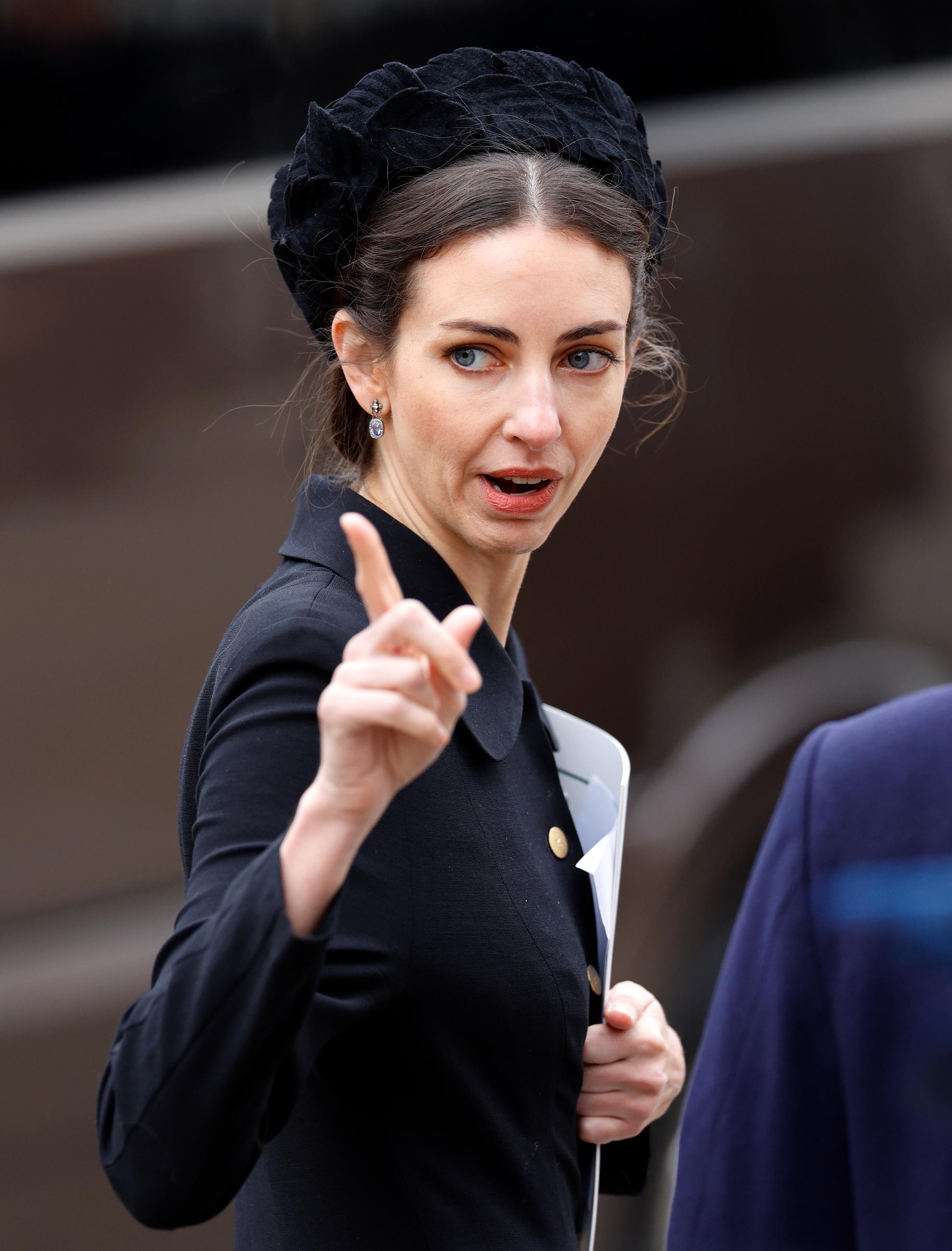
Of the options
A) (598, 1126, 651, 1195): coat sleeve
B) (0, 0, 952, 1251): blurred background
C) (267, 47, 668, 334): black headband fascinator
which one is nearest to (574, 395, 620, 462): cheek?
(267, 47, 668, 334): black headband fascinator

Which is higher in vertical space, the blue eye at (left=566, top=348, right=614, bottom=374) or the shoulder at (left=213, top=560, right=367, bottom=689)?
the blue eye at (left=566, top=348, right=614, bottom=374)

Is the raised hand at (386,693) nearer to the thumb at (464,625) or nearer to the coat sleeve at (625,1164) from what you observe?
the thumb at (464,625)

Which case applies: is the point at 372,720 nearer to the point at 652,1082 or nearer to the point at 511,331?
the point at 511,331

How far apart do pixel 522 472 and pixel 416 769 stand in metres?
0.51

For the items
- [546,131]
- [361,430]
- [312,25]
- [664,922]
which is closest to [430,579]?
[361,430]

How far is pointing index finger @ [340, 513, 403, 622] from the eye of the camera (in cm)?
96

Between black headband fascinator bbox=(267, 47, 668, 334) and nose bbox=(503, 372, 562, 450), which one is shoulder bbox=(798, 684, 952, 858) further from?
black headband fascinator bbox=(267, 47, 668, 334)

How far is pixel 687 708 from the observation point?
9.76 ft

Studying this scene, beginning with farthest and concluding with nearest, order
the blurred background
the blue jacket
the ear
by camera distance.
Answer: the blurred background → the ear → the blue jacket

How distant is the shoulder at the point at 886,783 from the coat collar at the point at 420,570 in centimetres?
49

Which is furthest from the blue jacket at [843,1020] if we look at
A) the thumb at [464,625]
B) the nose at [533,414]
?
the nose at [533,414]

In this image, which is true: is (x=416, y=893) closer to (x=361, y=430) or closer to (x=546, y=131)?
(x=361, y=430)

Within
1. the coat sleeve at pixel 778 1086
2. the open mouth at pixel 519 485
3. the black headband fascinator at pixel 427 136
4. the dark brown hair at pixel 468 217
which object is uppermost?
the black headband fascinator at pixel 427 136

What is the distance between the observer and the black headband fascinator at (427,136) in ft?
4.61
